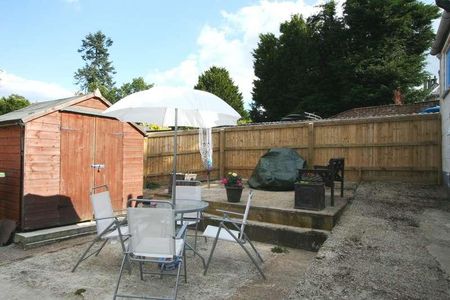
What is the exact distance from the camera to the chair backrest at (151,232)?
9.40 ft

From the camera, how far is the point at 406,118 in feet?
25.8

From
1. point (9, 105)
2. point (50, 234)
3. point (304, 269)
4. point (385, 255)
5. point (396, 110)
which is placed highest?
point (9, 105)

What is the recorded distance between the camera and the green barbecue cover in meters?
7.48

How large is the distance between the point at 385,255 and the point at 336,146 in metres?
5.65

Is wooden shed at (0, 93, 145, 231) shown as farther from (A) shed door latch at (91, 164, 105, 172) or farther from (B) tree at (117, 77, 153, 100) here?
(B) tree at (117, 77, 153, 100)

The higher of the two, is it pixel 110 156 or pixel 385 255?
pixel 110 156

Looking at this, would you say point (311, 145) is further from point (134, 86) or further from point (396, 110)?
point (134, 86)

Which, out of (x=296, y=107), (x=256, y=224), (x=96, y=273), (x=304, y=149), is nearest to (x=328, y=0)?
(x=296, y=107)

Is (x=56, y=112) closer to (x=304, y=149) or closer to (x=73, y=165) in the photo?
(x=73, y=165)

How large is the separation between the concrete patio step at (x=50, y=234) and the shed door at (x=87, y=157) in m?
0.27

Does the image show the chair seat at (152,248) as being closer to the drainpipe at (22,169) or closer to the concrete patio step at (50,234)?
the concrete patio step at (50,234)

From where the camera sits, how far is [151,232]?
2904mm

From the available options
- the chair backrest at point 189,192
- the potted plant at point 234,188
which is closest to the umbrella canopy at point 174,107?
the chair backrest at point 189,192

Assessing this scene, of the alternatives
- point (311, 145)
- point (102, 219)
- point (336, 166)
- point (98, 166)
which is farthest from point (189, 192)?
point (311, 145)
